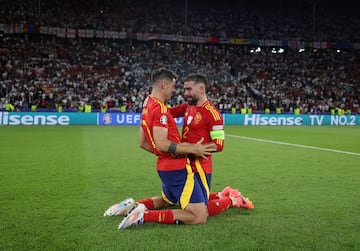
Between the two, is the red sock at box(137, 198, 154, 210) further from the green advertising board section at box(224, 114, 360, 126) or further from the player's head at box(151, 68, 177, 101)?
the green advertising board section at box(224, 114, 360, 126)

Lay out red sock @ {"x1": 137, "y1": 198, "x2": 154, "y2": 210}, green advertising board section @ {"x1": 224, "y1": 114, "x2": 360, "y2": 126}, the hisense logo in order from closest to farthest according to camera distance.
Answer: red sock @ {"x1": 137, "y1": 198, "x2": 154, "y2": 210} < the hisense logo < green advertising board section @ {"x1": 224, "y1": 114, "x2": 360, "y2": 126}

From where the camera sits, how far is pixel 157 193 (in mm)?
6855

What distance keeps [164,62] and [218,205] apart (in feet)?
116

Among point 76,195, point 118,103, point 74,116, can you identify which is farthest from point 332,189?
point 118,103

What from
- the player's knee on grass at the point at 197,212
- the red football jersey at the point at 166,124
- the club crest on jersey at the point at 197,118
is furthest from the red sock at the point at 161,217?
the club crest on jersey at the point at 197,118

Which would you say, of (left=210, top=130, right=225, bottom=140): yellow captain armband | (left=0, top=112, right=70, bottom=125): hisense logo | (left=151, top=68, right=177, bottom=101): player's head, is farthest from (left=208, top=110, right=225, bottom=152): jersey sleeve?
(left=0, top=112, right=70, bottom=125): hisense logo

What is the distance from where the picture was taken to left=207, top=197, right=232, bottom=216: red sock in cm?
529

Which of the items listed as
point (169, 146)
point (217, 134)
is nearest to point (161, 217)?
point (169, 146)

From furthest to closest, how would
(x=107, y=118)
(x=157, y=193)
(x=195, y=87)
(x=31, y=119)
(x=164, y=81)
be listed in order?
(x=107, y=118) < (x=31, y=119) < (x=157, y=193) < (x=195, y=87) < (x=164, y=81)

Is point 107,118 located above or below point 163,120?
below

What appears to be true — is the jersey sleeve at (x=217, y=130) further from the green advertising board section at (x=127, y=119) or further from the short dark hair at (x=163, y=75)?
the green advertising board section at (x=127, y=119)

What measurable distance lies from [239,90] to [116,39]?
1329 centimetres

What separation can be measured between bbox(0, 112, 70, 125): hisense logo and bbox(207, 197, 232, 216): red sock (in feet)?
75.5

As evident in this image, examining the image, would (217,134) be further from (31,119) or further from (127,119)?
(127,119)
